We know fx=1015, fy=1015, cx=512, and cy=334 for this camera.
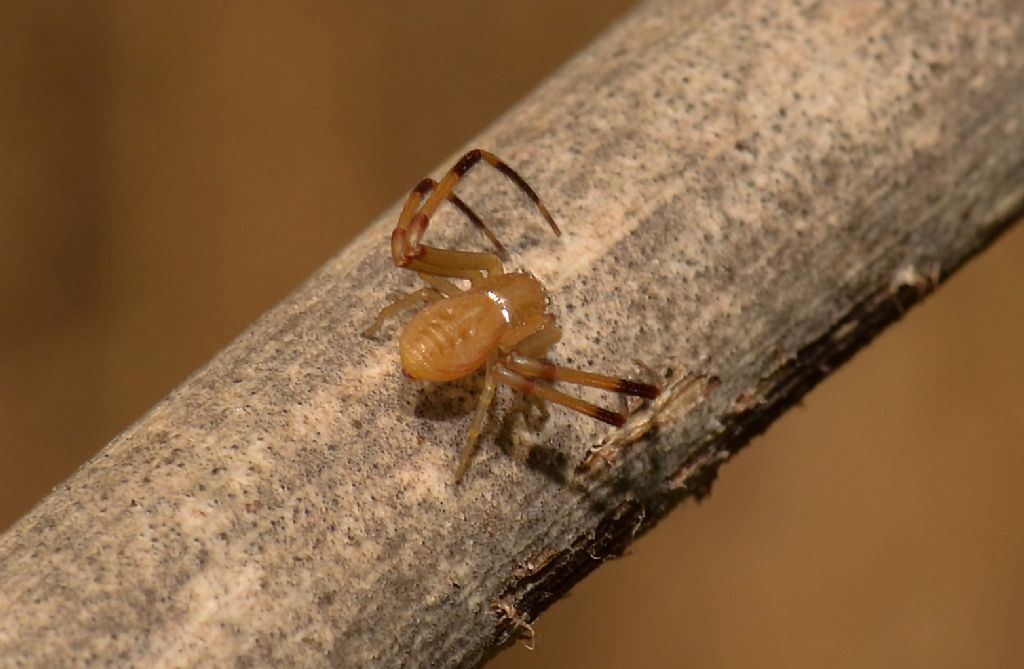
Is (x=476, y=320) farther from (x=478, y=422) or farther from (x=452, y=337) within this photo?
(x=478, y=422)

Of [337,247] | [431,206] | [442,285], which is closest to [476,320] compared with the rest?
[442,285]

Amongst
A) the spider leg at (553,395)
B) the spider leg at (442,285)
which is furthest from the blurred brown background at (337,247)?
the spider leg at (553,395)

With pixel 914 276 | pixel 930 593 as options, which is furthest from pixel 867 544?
pixel 914 276

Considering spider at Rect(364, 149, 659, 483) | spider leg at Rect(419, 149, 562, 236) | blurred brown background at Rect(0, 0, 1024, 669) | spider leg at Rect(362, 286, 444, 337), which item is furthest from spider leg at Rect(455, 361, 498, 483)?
blurred brown background at Rect(0, 0, 1024, 669)

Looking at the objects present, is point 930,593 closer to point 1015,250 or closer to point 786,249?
point 1015,250

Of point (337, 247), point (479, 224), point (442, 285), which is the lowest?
point (337, 247)

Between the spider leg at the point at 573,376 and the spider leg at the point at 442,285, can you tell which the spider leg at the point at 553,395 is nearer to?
the spider leg at the point at 573,376
